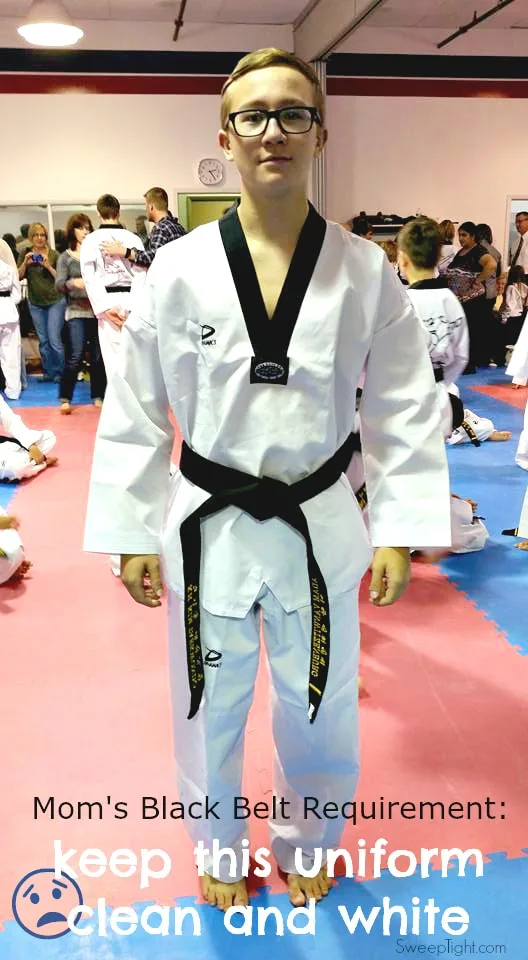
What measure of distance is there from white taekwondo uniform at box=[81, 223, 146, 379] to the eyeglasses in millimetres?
4467

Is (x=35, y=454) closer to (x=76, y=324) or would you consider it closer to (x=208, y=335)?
(x=76, y=324)

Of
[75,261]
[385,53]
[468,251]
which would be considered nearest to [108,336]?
[75,261]

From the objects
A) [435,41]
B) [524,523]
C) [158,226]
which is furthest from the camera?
Answer: [435,41]

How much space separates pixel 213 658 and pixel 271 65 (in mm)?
1116

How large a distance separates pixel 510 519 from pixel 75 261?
489cm

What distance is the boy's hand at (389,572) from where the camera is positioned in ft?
5.25

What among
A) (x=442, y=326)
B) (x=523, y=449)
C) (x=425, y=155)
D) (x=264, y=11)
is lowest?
(x=523, y=449)

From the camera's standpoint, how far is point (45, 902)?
1.84 metres

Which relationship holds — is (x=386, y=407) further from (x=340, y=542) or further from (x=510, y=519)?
(x=510, y=519)

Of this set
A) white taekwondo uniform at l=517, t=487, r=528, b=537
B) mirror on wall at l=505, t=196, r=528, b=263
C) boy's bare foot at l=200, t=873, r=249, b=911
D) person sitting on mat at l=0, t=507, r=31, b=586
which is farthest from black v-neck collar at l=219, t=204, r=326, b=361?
mirror on wall at l=505, t=196, r=528, b=263

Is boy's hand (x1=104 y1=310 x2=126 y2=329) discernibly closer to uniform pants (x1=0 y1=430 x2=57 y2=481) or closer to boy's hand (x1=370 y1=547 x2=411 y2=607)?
uniform pants (x1=0 y1=430 x2=57 y2=481)

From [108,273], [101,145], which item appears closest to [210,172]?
[101,145]

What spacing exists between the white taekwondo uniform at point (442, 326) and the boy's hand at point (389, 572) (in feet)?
6.13

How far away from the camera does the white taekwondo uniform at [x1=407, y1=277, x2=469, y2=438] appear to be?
3.35 m
